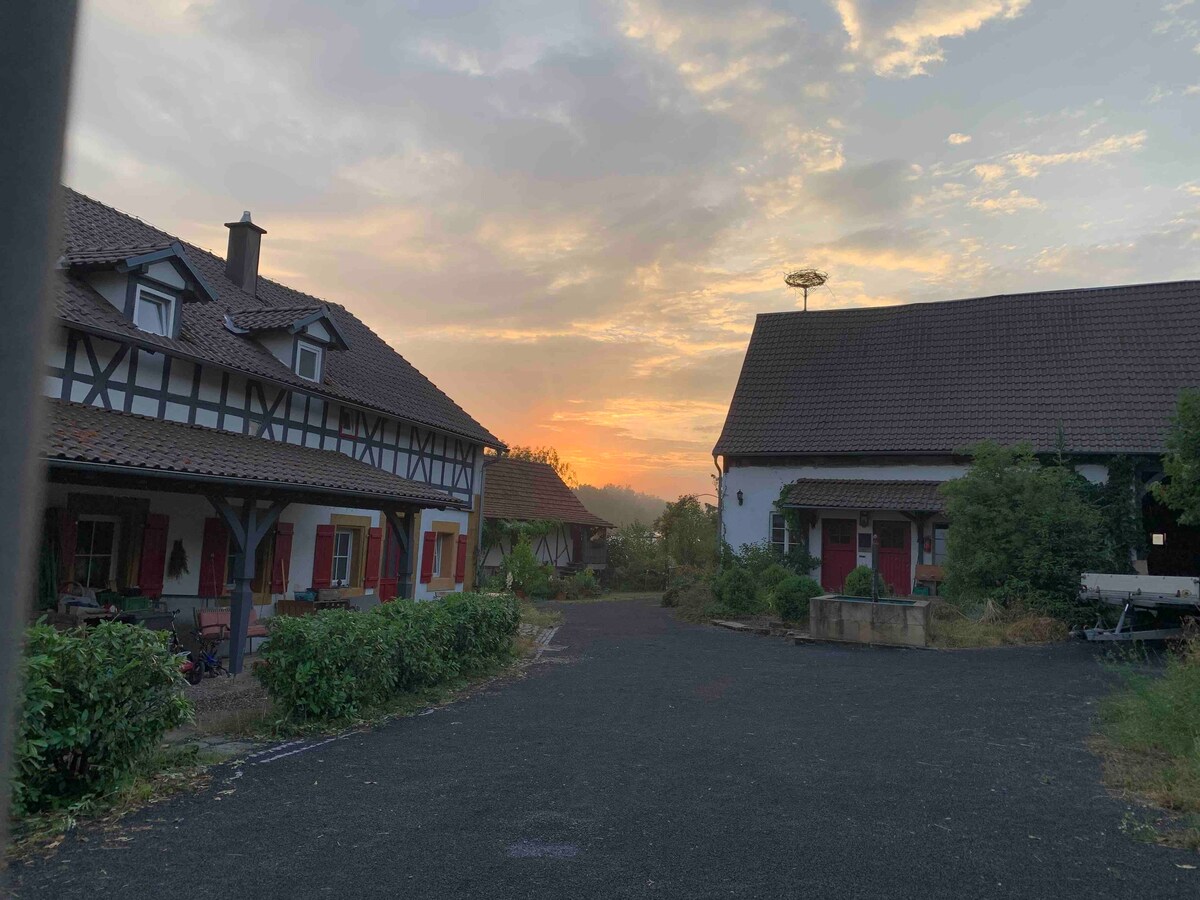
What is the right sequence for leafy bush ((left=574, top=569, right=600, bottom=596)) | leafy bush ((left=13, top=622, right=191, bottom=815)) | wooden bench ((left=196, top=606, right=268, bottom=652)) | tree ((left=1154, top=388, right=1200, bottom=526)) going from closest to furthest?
leafy bush ((left=13, top=622, right=191, bottom=815)) < wooden bench ((left=196, top=606, right=268, bottom=652)) < tree ((left=1154, top=388, right=1200, bottom=526)) < leafy bush ((left=574, top=569, right=600, bottom=596))

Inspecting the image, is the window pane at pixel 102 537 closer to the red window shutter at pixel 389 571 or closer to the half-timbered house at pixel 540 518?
the red window shutter at pixel 389 571

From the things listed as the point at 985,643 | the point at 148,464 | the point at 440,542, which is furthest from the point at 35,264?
the point at 440,542

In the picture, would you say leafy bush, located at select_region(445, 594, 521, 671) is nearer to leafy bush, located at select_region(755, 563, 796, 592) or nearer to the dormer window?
the dormer window

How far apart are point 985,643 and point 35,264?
54.6ft

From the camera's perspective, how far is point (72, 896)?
14.3 feet

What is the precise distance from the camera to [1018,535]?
16.6 m

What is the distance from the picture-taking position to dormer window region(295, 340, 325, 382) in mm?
16047

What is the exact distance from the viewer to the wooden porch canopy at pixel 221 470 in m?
9.22

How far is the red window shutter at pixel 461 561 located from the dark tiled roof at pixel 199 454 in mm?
7205

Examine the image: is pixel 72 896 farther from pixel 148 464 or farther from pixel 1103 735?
pixel 1103 735

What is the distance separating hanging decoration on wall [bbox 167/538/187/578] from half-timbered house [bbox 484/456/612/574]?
16273mm

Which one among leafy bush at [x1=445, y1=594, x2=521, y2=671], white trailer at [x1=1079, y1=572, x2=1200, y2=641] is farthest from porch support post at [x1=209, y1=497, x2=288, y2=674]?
white trailer at [x1=1079, y1=572, x2=1200, y2=641]

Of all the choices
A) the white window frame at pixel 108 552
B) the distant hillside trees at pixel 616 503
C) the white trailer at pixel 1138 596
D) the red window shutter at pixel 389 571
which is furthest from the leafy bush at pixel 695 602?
the distant hillside trees at pixel 616 503

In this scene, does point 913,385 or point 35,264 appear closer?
point 35,264
